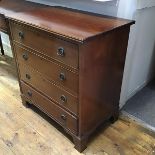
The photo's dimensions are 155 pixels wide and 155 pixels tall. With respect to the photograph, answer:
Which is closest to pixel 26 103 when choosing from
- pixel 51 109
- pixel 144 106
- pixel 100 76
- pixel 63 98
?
pixel 51 109

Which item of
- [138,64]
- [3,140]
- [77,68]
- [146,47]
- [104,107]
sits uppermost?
[77,68]

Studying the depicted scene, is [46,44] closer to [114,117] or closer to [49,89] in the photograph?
[49,89]

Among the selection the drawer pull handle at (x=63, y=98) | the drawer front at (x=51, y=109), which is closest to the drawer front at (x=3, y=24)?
the drawer front at (x=51, y=109)

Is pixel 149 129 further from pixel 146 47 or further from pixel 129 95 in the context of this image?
pixel 146 47

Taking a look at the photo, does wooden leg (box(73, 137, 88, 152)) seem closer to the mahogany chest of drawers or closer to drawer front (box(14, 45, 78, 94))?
the mahogany chest of drawers

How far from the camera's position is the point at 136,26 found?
1548 millimetres

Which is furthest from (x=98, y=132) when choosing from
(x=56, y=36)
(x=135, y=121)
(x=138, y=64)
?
(x=56, y=36)

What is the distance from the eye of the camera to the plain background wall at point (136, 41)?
1425 mm

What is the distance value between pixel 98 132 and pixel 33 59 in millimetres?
765

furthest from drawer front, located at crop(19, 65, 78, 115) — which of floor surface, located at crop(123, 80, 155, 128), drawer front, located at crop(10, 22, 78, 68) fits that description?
floor surface, located at crop(123, 80, 155, 128)

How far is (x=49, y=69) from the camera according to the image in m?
1.36

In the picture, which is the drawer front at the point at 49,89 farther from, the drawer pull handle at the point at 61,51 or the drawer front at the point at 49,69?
the drawer pull handle at the point at 61,51

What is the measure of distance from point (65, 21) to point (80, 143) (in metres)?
0.84

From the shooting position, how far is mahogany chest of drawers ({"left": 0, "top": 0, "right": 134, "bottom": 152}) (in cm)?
115
